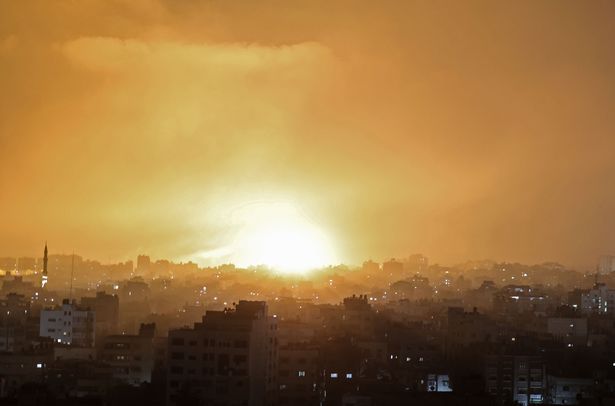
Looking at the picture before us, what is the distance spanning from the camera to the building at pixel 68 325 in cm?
3709

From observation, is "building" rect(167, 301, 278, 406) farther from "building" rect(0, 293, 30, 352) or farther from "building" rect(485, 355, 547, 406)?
"building" rect(0, 293, 30, 352)

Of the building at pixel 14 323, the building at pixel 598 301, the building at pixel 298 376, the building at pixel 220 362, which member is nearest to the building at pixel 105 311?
the building at pixel 14 323

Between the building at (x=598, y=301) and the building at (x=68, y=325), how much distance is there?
20.3m

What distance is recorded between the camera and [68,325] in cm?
3784

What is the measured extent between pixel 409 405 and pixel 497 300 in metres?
36.2

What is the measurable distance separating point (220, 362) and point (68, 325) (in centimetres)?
1666

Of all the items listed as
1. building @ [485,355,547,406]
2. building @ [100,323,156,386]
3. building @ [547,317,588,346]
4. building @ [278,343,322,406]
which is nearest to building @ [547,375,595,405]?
building @ [485,355,547,406]

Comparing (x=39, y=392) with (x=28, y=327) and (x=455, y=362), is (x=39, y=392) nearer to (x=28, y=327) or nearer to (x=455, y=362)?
(x=455, y=362)

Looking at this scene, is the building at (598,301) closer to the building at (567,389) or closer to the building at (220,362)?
the building at (567,389)

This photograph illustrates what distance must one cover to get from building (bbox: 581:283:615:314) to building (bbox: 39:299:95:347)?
2034cm

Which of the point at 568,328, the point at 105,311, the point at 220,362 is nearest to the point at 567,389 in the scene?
the point at 220,362

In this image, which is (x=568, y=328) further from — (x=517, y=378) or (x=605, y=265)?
(x=605, y=265)

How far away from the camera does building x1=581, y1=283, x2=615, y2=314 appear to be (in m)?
52.4

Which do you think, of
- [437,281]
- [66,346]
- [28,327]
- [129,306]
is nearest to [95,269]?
[437,281]
